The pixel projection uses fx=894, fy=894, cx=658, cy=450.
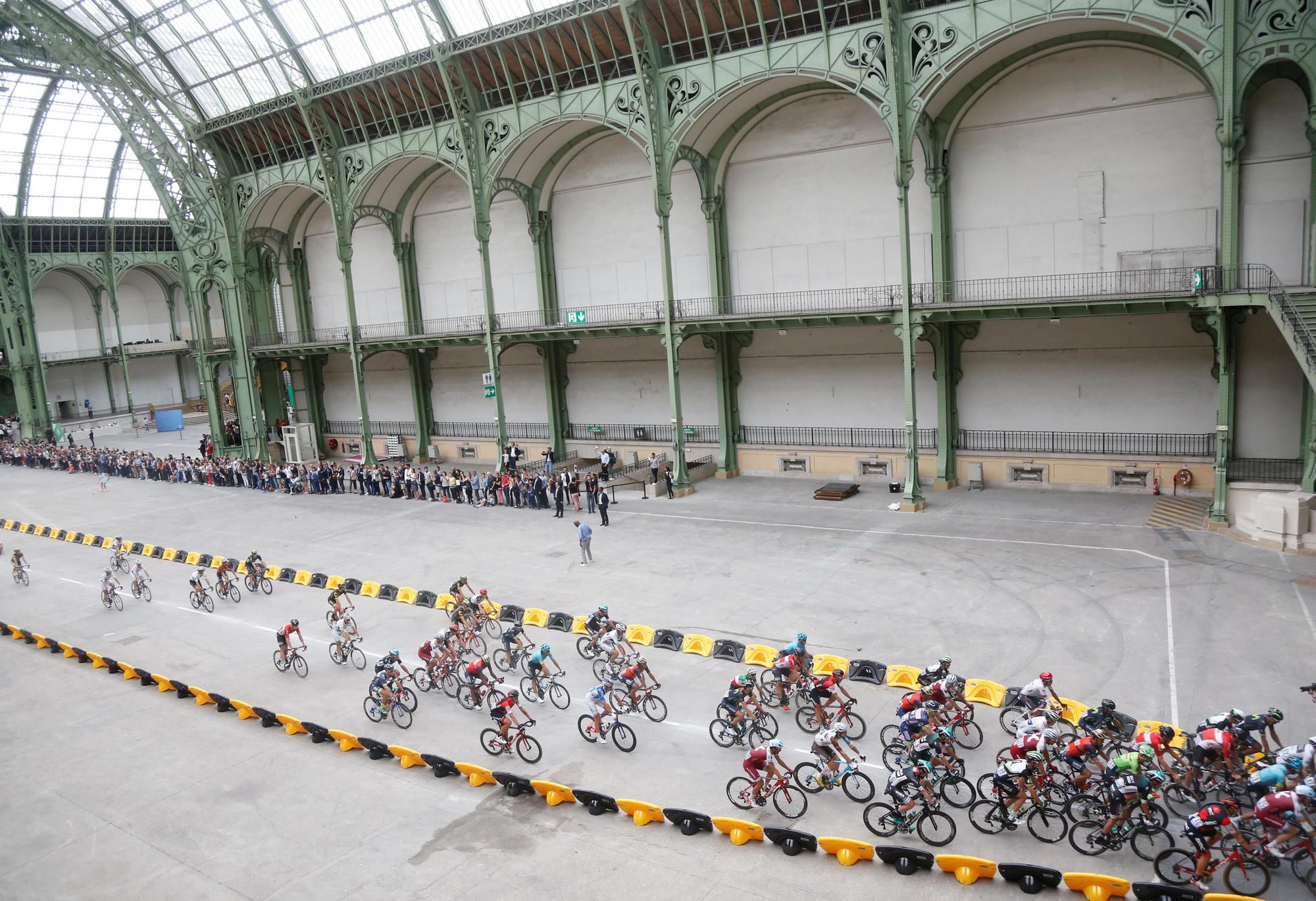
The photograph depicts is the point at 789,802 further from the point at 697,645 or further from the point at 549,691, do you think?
the point at 697,645

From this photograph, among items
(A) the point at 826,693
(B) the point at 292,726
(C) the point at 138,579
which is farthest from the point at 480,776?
(C) the point at 138,579

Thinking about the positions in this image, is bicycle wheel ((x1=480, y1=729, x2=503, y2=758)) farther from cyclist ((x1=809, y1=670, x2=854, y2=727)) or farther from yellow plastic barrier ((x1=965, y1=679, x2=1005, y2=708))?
yellow plastic barrier ((x1=965, y1=679, x2=1005, y2=708))

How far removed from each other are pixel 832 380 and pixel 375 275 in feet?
81.3

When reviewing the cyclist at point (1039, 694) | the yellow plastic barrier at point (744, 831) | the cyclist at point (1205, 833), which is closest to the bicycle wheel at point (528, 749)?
the yellow plastic barrier at point (744, 831)

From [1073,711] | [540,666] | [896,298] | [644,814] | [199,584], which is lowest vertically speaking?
[644,814]

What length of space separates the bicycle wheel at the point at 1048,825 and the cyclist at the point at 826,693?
2981 millimetres

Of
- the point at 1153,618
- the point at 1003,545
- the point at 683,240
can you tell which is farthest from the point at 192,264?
the point at 1153,618

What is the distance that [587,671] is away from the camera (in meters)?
17.1

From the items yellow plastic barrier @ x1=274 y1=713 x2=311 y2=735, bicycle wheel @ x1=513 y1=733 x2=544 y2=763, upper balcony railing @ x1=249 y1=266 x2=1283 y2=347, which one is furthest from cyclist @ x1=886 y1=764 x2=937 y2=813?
upper balcony railing @ x1=249 y1=266 x2=1283 y2=347

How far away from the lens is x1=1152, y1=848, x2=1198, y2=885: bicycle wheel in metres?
9.57

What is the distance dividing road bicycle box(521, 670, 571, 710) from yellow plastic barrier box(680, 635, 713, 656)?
8.68 ft

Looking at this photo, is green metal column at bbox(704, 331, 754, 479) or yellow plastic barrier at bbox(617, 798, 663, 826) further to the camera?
green metal column at bbox(704, 331, 754, 479)

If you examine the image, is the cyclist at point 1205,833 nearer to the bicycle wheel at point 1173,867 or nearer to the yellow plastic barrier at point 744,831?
the bicycle wheel at point 1173,867

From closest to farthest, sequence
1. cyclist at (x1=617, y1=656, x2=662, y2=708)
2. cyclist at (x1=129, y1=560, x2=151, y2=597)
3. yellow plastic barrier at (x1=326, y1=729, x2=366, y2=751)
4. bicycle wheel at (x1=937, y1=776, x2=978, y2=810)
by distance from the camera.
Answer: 1. bicycle wheel at (x1=937, y1=776, x2=978, y2=810)
2. cyclist at (x1=617, y1=656, x2=662, y2=708)
3. yellow plastic barrier at (x1=326, y1=729, x2=366, y2=751)
4. cyclist at (x1=129, y1=560, x2=151, y2=597)
